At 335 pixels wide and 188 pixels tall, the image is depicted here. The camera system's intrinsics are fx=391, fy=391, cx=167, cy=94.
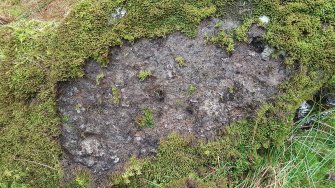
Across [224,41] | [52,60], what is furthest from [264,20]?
[52,60]

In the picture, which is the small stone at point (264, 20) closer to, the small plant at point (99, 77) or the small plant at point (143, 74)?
the small plant at point (143, 74)

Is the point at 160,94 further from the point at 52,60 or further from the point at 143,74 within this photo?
the point at 52,60

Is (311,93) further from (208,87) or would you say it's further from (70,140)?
(70,140)

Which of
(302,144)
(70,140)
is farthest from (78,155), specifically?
(302,144)

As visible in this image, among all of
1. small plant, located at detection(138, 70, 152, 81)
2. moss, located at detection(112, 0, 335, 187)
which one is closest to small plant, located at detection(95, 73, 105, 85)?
small plant, located at detection(138, 70, 152, 81)

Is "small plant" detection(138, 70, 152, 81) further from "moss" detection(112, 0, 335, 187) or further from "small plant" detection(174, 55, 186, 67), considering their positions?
"moss" detection(112, 0, 335, 187)
